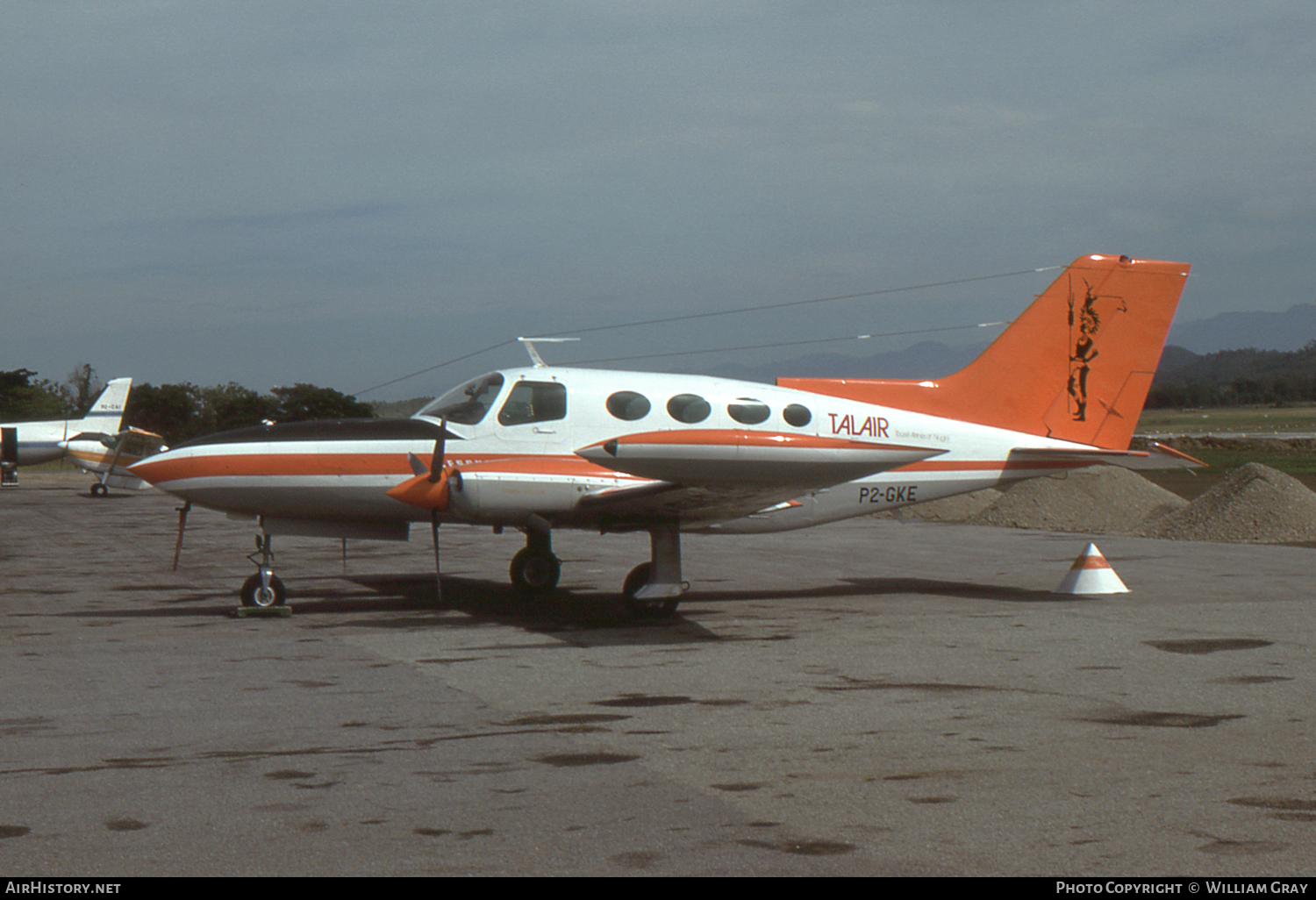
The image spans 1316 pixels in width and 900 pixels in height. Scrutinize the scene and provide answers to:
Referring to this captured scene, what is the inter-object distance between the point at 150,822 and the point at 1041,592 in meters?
10.9

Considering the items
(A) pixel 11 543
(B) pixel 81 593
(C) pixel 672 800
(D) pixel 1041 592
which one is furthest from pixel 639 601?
(A) pixel 11 543

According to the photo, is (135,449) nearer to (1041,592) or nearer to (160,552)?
(160,552)

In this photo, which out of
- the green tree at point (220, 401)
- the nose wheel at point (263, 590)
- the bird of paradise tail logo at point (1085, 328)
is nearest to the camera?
the nose wheel at point (263, 590)

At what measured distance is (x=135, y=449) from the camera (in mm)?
20391

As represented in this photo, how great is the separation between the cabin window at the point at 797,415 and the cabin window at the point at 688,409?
0.96 meters

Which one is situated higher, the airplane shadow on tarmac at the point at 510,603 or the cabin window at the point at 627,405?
the cabin window at the point at 627,405

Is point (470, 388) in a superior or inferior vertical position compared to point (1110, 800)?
superior

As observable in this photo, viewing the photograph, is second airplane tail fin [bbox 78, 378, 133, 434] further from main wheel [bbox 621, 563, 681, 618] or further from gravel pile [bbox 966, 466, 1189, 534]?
main wheel [bbox 621, 563, 681, 618]

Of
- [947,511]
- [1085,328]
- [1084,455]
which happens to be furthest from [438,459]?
[947,511]

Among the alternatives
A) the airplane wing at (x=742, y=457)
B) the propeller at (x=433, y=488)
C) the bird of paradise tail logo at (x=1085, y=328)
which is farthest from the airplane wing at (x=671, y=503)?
the bird of paradise tail logo at (x=1085, y=328)

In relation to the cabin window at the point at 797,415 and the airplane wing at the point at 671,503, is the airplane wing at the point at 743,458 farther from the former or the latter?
the cabin window at the point at 797,415

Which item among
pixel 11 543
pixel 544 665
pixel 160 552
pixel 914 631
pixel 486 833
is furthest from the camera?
pixel 11 543

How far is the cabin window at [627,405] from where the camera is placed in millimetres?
12375

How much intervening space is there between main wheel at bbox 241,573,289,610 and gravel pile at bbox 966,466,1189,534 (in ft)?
55.7
